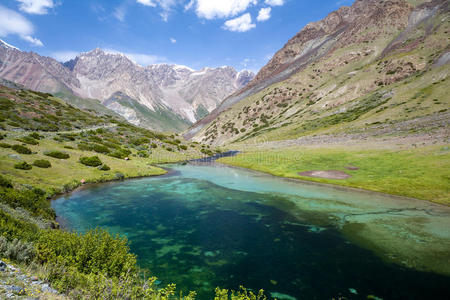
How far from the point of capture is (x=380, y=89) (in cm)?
12156

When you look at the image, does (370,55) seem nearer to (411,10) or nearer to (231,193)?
(411,10)

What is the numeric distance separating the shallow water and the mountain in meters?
54.9

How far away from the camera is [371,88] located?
12988 cm

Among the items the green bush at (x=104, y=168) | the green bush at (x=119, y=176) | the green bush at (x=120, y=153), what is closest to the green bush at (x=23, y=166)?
the green bush at (x=104, y=168)

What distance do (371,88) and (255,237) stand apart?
14708 cm

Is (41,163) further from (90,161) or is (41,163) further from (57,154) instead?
(90,161)

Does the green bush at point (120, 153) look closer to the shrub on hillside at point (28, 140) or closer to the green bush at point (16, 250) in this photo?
the shrub on hillside at point (28, 140)

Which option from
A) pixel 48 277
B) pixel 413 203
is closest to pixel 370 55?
pixel 413 203

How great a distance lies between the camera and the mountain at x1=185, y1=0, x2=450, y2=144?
81.5 metres

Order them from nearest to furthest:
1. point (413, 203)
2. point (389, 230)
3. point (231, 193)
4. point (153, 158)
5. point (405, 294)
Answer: point (405, 294) < point (389, 230) < point (413, 203) < point (231, 193) < point (153, 158)

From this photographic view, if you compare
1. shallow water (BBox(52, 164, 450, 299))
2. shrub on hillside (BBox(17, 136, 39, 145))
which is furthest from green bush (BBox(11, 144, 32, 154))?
shallow water (BBox(52, 164, 450, 299))

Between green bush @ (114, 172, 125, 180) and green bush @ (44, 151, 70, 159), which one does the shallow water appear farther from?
green bush @ (44, 151, 70, 159)

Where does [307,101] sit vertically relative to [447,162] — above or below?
above

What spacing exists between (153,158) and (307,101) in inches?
5226
